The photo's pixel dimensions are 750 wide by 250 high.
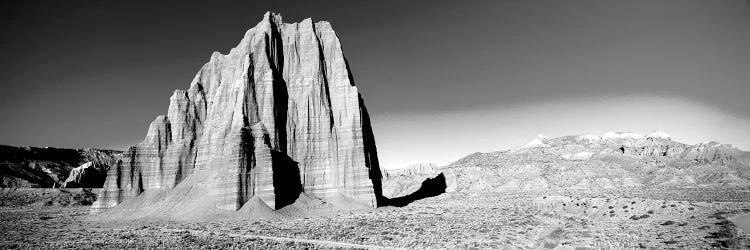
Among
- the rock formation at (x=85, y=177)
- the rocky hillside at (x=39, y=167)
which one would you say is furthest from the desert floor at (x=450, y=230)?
the rocky hillside at (x=39, y=167)

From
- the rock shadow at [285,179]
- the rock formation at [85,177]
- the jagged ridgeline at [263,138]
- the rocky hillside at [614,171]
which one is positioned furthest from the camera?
the rock formation at [85,177]

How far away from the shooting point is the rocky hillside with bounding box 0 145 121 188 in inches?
4768

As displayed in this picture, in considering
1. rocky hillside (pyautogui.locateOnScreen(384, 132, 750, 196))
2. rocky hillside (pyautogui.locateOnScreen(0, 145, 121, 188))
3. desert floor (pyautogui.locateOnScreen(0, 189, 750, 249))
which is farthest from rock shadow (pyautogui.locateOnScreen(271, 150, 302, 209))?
rocky hillside (pyautogui.locateOnScreen(0, 145, 121, 188))


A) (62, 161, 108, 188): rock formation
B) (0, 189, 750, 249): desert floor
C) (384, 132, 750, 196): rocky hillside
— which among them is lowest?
(0, 189, 750, 249): desert floor

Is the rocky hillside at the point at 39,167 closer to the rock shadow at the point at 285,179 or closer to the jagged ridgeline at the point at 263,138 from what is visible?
the jagged ridgeline at the point at 263,138

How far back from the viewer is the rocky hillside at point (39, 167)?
121113 mm

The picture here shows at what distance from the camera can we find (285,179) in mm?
64938

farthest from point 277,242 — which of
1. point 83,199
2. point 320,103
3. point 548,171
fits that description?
point 548,171

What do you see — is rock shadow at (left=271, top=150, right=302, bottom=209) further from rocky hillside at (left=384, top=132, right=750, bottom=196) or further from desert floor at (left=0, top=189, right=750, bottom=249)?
rocky hillside at (left=384, top=132, right=750, bottom=196)

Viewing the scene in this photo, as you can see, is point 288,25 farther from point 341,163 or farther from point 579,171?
point 579,171

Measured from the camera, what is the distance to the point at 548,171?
13775cm

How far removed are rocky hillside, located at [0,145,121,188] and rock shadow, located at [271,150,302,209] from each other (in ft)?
267

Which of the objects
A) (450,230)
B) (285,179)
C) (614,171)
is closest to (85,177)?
→ (285,179)

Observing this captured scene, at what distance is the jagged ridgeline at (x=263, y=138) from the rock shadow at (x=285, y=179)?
164 millimetres
